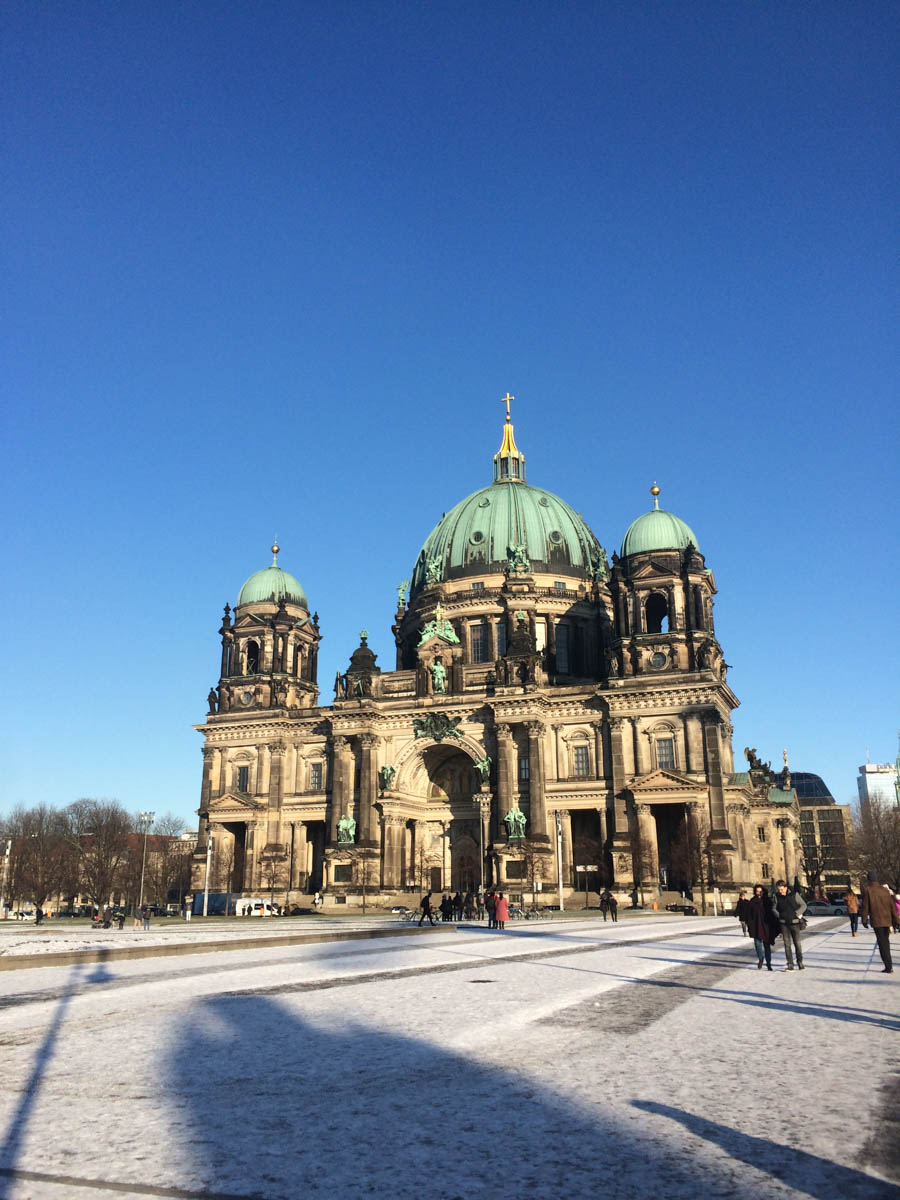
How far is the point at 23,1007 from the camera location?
15.3 metres

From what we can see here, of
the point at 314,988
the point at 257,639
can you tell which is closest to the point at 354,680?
the point at 257,639

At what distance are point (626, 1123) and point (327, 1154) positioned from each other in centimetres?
232

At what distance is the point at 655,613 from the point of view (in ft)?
256

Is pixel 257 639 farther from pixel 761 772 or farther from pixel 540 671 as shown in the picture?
pixel 761 772

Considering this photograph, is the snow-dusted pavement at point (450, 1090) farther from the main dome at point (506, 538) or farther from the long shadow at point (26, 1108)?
the main dome at point (506, 538)

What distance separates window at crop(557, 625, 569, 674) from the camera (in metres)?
85.7

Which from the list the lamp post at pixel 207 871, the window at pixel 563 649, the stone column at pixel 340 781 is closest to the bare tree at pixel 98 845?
the lamp post at pixel 207 871

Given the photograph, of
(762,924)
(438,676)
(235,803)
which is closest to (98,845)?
(235,803)

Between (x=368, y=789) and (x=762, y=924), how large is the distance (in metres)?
59.0

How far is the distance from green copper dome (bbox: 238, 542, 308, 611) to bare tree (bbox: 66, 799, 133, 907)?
24344mm

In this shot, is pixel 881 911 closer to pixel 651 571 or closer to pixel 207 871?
pixel 651 571

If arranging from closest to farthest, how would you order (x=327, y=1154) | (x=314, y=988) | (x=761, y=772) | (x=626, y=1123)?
(x=327, y=1154)
(x=626, y=1123)
(x=314, y=988)
(x=761, y=772)

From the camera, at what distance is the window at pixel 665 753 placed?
7212 centimetres

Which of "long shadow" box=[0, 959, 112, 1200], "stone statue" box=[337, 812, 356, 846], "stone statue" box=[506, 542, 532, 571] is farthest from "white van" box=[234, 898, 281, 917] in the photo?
"long shadow" box=[0, 959, 112, 1200]
